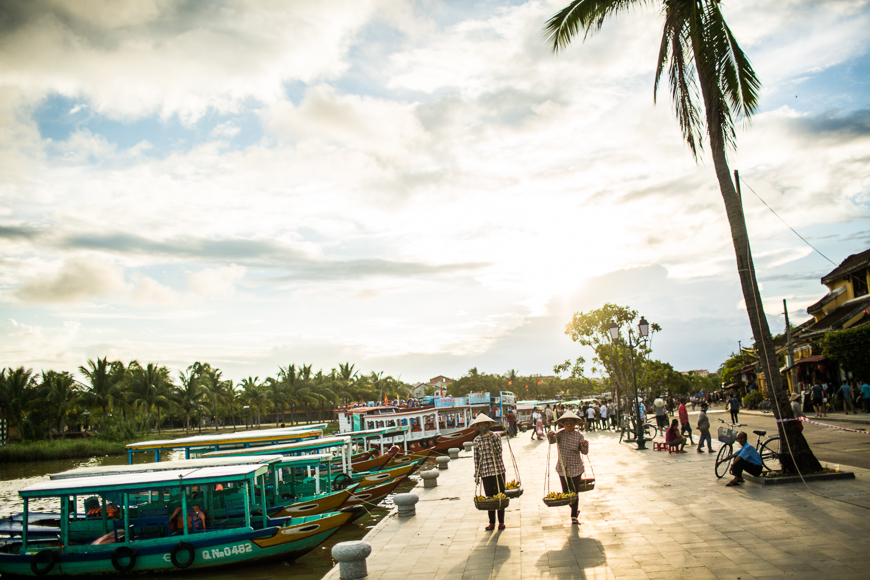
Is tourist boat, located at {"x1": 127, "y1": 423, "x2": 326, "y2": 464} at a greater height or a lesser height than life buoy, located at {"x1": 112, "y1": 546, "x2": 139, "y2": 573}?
greater

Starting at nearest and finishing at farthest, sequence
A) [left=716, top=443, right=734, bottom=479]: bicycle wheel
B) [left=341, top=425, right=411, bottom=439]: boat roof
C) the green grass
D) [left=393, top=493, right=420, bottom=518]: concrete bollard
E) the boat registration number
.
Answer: [left=393, top=493, right=420, bottom=518]: concrete bollard
the boat registration number
[left=716, top=443, right=734, bottom=479]: bicycle wheel
[left=341, top=425, right=411, bottom=439]: boat roof
the green grass

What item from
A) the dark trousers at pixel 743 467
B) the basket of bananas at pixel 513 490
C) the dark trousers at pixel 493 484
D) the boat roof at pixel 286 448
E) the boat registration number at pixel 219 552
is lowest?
the boat registration number at pixel 219 552

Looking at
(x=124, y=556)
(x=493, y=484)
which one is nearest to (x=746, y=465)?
(x=493, y=484)

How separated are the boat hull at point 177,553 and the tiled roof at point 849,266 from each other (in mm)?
34371

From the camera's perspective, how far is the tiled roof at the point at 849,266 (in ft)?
105

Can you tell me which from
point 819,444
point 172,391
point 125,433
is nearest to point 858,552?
point 819,444

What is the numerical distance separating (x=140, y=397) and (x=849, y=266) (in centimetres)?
5996

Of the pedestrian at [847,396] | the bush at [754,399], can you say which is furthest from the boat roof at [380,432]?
the bush at [754,399]

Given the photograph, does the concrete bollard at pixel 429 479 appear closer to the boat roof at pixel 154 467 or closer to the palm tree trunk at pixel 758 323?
the boat roof at pixel 154 467

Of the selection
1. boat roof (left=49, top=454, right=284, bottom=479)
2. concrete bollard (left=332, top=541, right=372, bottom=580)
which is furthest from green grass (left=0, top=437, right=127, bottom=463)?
concrete bollard (left=332, top=541, right=372, bottom=580)

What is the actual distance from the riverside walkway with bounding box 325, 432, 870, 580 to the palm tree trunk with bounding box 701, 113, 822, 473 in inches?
24.8

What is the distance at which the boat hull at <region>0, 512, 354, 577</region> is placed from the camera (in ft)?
37.3

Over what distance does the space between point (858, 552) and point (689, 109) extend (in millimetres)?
9007

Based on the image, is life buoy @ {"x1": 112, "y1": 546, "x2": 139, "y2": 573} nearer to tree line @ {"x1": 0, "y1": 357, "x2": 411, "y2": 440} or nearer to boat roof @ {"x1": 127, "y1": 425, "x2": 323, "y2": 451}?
boat roof @ {"x1": 127, "y1": 425, "x2": 323, "y2": 451}
